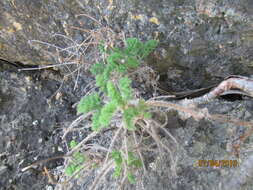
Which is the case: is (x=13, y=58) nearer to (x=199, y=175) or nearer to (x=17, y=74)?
(x=17, y=74)

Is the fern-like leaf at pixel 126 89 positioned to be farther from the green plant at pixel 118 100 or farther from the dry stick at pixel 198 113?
the dry stick at pixel 198 113

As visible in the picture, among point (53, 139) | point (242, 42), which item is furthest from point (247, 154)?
point (53, 139)

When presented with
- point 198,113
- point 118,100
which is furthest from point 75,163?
point 198,113

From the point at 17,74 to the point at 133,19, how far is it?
0.76 meters

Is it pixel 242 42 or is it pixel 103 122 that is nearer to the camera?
pixel 103 122

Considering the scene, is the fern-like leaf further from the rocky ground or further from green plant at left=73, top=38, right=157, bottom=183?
the rocky ground

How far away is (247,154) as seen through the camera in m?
1.09

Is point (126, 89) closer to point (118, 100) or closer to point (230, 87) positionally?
point (118, 100)
